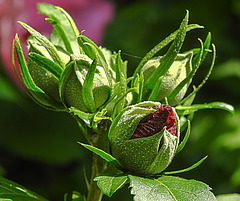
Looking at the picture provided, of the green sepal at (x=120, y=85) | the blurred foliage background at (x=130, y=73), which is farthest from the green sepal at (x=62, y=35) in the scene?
the blurred foliage background at (x=130, y=73)

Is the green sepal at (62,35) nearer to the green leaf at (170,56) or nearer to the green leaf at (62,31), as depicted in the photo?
the green leaf at (62,31)

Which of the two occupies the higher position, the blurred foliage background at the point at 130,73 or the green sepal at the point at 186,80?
the green sepal at the point at 186,80

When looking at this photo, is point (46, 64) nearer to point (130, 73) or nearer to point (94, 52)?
point (94, 52)

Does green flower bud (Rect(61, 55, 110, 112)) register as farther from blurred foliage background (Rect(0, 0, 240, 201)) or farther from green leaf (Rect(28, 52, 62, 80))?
blurred foliage background (Rect(0, 0, 240, 201))

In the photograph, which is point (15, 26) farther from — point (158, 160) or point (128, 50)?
point (158, 160)

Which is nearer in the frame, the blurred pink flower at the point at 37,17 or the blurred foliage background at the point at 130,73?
the blurred pink flower at the point at 37,17

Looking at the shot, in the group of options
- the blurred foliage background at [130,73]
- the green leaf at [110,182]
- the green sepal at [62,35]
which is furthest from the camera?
the blurred foliage background at [130,73]
